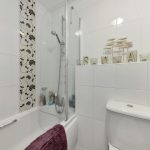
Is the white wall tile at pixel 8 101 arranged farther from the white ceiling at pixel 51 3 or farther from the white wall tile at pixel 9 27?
the white ceiling at pixel 51 3

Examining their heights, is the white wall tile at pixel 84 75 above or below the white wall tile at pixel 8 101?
above

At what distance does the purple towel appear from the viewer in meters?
0.79

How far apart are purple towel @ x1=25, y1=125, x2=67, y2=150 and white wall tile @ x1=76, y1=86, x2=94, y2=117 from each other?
A: 421 millimetres

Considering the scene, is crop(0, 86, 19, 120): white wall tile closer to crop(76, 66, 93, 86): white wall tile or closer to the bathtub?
the bathtub

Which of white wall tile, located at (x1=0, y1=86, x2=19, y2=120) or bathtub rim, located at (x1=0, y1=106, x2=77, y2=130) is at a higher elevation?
white wall tile, located at (x1=0, y1=86, x2=19, y2=120)

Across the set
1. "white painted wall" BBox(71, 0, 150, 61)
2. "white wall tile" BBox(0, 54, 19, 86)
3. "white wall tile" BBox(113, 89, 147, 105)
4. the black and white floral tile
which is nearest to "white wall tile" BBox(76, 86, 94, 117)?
"white wall tile" BBox(113, 89, 147, 105)

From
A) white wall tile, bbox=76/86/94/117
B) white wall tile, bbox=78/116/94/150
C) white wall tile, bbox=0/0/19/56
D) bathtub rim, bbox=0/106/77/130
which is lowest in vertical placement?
white wall tile, bbox=78/116/94/150

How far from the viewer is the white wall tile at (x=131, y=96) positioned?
3.47 feet

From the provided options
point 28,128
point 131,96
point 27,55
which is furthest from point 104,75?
point 28,128

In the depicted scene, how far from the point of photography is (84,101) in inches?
54.7

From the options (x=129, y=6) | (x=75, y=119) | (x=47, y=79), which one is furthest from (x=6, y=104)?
(x=129, y=6)

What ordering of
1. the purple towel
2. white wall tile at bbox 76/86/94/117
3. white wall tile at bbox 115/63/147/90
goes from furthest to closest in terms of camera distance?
white wall tile at bbox 76/86/94/117
white wall tile at bbox 115/63/147/90
the purple towel

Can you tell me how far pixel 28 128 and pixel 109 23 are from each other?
1585mm

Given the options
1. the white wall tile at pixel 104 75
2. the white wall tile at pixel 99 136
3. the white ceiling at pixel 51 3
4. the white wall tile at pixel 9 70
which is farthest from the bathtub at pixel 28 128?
the white ceiling at pixel 51 3
